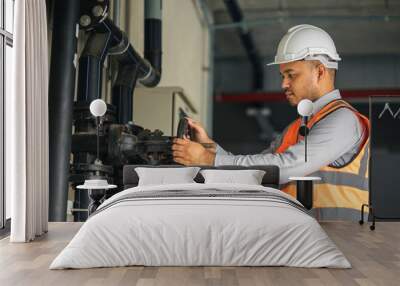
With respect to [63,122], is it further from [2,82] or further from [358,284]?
[358,284]

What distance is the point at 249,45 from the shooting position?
20.9 feet

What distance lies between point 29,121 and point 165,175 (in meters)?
1.44

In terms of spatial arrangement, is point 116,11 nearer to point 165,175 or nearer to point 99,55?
point 99,55

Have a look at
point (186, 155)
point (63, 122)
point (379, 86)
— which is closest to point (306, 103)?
point (379, 86)

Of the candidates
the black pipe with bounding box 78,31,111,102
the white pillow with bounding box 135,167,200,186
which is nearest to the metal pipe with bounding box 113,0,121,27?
the black pipe with bounding box 78,31,111,102

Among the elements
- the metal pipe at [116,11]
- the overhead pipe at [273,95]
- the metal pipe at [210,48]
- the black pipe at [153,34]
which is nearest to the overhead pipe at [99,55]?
the metal pipe at [116,11]

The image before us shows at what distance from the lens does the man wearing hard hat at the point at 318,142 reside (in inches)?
236

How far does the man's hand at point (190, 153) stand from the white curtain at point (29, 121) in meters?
1.42

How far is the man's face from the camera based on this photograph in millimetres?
6168

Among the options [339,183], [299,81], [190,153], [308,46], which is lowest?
[339,183]

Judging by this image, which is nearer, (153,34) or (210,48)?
(153,34)

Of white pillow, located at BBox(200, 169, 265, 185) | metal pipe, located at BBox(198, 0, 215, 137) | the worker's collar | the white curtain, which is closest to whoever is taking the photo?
the white curtain

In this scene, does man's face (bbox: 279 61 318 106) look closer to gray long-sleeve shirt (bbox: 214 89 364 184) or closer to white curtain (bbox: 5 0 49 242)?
gray long-sleeve shirt (bbox: 214 89 364 184)

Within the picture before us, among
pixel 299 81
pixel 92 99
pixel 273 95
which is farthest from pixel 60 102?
pixel 299 81
